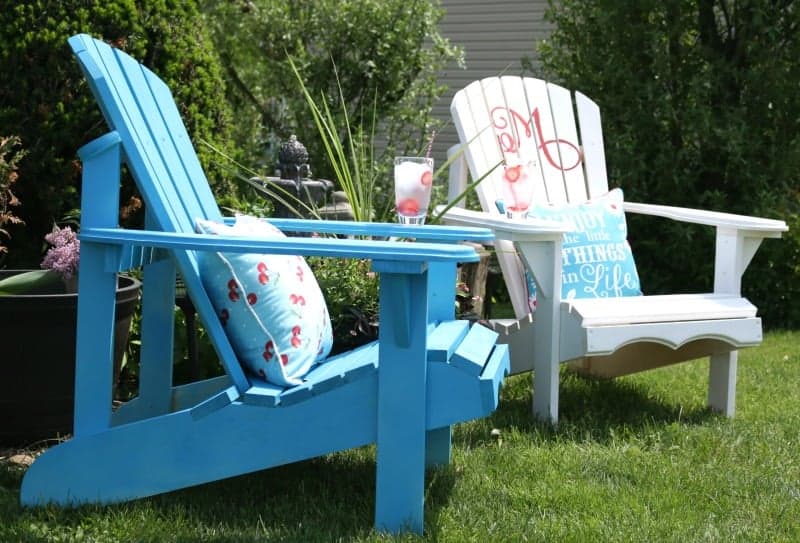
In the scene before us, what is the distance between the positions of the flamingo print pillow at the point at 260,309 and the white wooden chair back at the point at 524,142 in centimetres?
135

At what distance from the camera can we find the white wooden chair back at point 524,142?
3.68 meters

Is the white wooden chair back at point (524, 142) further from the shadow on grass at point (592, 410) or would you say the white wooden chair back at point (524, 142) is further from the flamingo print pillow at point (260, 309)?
the flamingo print pillow at point (260, 309)

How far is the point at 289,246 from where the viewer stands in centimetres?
213

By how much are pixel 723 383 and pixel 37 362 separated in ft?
7.13

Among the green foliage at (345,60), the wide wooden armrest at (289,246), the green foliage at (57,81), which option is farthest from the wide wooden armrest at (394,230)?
the green foliage at (345,60)

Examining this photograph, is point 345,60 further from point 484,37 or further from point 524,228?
point 524,228

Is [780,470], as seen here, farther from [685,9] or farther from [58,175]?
[685,9]

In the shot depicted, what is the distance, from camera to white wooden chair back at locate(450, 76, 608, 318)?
368cm

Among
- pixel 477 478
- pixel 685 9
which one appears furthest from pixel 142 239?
pixel 685 9

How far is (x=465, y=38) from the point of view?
877 cm

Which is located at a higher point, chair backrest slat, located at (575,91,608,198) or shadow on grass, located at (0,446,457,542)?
chair backrest slat, located at (575,91,608,198)

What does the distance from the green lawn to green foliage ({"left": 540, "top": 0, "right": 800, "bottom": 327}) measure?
201 cm

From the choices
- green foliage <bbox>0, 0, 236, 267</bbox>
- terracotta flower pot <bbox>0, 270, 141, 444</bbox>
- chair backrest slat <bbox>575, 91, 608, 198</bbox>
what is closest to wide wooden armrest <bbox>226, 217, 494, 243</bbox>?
terracotta flower pot <bbox>0, 270, 141, 444</bbox>

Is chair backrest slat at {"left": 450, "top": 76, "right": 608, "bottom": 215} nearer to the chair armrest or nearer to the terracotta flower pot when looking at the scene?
the chair armrest
